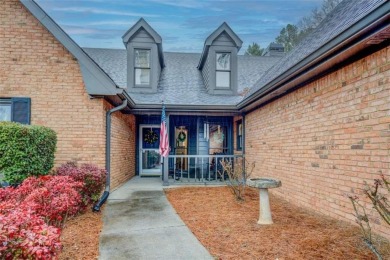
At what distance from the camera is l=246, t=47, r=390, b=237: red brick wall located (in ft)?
12.6

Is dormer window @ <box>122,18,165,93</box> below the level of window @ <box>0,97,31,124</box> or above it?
above

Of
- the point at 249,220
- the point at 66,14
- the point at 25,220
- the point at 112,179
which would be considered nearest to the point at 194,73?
the point at 112,179

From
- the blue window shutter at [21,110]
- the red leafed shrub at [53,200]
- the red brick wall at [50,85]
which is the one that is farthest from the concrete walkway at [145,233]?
the blue window shutter at [21,110]

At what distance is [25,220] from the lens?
2.24 m

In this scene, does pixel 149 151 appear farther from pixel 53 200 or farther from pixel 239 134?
pixel 53 200

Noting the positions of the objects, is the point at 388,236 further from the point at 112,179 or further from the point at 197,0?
the point at 197,0

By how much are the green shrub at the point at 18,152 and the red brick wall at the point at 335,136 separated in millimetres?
5521

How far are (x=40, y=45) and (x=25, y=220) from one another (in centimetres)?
613

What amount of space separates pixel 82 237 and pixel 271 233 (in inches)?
116

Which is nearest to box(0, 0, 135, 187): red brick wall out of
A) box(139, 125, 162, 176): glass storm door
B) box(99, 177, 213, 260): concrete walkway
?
box(99, 177, 213, 260): concrete walkway

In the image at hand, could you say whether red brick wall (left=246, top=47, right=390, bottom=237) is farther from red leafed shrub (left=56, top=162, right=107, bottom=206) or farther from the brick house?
red leafed shrub (left=56, top=162, right=107, bottom=206)

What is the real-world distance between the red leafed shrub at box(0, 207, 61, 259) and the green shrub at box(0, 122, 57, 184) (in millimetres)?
3775

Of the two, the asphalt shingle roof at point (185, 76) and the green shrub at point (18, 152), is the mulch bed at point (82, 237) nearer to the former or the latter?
the green shrub at point (18, 152)

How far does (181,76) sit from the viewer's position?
506 inches
